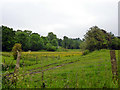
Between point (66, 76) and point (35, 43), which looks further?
point (35, 43)

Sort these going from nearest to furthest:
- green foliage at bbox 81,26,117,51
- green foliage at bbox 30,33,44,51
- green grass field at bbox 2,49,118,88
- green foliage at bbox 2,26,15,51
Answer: green grass field at bbox 2,49,118,88 < green foliage at bbox 81,26,117,51 < green foliage at bbox 2,26,15,51 < green foliage at bbox 30,33,44,51

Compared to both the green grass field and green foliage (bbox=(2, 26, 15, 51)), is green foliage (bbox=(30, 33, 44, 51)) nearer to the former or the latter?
green foliage (bbox=(2, 26, 15, 51))

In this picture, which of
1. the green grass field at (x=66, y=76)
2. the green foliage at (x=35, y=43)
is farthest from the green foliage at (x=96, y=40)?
the green foliage at (x=35, y=43)

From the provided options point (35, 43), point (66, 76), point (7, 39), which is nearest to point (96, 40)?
point (66, 76)

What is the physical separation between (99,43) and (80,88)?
42.5 meters

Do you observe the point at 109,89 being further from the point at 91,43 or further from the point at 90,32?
the point at 90,32

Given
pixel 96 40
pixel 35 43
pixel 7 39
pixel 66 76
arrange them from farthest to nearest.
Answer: pixel 35 43, pixel 7 39, pixel 96 40, pixel 66 76

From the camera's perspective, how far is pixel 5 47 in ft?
172

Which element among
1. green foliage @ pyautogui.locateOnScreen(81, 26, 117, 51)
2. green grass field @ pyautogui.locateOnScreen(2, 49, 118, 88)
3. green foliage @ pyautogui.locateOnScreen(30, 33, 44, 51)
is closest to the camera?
green grass field @ pyautogui.locateOnScreen(2, 49, 118, 88)

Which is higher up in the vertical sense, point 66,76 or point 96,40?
point 96,40

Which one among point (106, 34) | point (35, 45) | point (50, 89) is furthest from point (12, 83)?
point (35, 45)

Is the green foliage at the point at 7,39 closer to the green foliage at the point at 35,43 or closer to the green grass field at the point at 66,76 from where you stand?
the green foliage at the point at 35,43

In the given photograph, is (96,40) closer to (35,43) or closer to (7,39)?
(7,39)

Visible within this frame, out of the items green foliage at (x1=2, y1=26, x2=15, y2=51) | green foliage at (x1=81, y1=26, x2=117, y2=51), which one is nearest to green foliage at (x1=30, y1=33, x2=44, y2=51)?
green foliage at (x1=2, y1=26, x2=15, y2=51)
